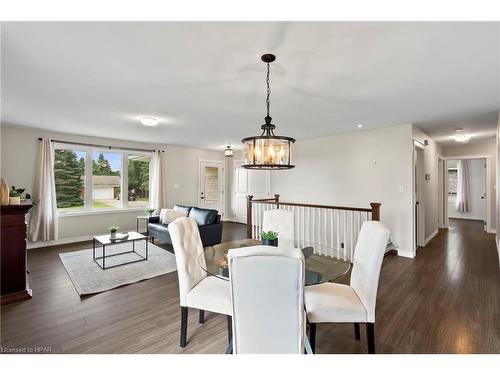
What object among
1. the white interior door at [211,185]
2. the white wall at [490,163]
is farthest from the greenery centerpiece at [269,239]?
the white wall at [490,163]

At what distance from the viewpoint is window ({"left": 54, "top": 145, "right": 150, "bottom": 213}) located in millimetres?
5230

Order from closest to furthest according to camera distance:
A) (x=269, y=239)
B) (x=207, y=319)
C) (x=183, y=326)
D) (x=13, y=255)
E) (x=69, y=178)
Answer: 1. (x=183, y=326)
2. (x=269, y=239)
3. (x=207, y=319)
4. (x=13, y=255)
5. (x=69, y=178)

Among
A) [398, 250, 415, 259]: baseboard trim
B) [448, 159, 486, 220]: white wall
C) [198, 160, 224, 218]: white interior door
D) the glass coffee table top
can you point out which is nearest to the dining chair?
the glass coffee table top

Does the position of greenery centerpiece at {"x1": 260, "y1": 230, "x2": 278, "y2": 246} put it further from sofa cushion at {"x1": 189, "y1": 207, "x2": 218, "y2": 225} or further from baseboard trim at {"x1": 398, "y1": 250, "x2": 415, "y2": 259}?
baseboard trim at {"x1": 398, "y1": 250, "x2": 415, "y2": 259}

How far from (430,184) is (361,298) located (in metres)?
5.09

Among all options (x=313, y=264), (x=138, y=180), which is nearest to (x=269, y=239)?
(x=313, y=264)

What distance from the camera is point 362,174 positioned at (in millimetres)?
4859

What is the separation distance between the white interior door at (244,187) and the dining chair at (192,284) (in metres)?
4.84

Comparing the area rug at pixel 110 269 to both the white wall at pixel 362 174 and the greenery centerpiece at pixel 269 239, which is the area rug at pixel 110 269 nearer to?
the greenery centerpiece at pixel 269 239

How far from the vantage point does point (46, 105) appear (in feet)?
10.8

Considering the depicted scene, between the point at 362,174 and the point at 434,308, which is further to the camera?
the point at 362,174

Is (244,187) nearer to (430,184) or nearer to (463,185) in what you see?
(430,184)

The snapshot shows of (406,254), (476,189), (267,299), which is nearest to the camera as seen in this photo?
(267,299)

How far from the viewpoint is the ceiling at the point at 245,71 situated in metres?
1.66
